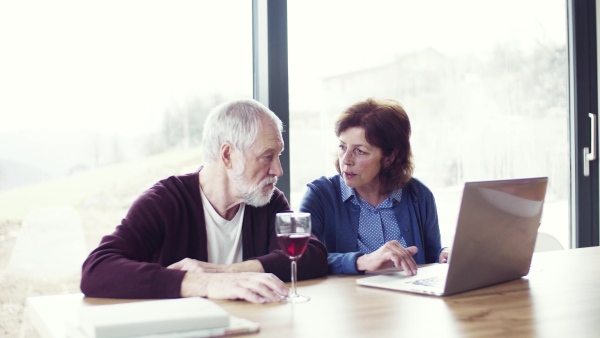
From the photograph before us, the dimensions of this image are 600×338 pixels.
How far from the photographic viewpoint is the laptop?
62.4 inches

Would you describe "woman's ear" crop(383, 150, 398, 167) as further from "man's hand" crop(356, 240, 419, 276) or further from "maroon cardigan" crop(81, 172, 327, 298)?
"man's hand" crop(356, 240, 419, 276)

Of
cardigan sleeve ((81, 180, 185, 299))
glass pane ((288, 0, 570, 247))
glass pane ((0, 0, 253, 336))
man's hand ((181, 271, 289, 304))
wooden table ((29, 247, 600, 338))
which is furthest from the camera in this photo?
glass pane ((288, 0, 570, 247))

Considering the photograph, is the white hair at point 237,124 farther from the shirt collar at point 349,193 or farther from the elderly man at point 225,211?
the shirt collar at point 349,193

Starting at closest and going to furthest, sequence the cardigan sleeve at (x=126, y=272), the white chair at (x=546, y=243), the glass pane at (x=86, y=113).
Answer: the cardigan sleeve at (x=126, y=272) → the glass pane at (x=86, y=113) → the white chair at (x=546, y=243)

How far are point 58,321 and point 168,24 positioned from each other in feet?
5.39

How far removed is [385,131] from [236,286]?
128cm

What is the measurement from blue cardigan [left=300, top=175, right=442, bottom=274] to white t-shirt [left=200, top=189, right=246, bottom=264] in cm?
35

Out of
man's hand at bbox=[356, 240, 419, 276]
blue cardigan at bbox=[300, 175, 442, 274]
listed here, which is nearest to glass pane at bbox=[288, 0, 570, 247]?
blue cardigan at bbox=[300, 175, 442, 274]

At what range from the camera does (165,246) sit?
208 cm

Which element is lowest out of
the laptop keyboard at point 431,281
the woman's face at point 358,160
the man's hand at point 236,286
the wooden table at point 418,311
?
the wooden table at point 418,311

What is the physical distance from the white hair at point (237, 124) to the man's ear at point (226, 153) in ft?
0.05

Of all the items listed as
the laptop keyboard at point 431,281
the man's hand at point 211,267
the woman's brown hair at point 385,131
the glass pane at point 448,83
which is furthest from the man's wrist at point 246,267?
the glass pane at point 448,83

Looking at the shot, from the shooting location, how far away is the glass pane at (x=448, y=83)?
3166 millimetres

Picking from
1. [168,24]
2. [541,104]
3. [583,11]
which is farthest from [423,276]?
[583,11]
